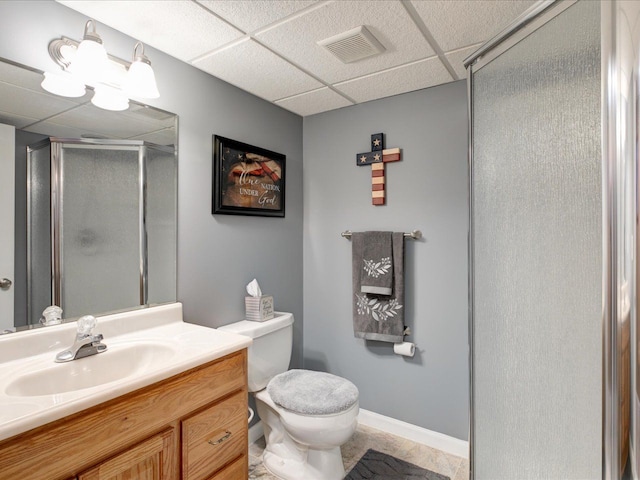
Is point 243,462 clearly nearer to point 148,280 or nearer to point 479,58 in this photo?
point 148,280

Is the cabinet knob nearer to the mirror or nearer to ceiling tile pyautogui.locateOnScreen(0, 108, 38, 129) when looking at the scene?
the mirror

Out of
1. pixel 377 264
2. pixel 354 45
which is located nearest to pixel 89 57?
pixel 354 45

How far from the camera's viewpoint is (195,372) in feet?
3.84

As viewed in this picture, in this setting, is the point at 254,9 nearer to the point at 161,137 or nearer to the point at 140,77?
the point at 140,77

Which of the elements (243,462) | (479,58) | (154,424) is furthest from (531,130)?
(243,462)

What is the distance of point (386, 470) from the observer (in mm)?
1800

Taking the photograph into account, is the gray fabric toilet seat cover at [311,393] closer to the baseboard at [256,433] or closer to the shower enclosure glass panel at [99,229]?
the baseboard at [256,433]

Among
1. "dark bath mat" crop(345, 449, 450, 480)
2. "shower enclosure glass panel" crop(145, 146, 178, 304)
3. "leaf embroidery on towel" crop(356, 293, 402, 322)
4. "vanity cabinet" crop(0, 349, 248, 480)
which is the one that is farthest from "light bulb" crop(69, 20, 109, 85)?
"dark bath mat" crop(345, 449, 450, 480)

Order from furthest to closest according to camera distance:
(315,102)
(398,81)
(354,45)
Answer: (315,102), (398,81), (354,45)

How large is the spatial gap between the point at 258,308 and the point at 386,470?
1091 millimetres

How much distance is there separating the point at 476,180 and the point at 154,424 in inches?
53.2

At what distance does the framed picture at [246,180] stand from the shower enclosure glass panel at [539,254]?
1.27m

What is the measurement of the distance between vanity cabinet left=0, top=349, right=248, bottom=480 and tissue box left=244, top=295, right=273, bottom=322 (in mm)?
584

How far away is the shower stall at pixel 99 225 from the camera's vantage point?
4.06 feet
